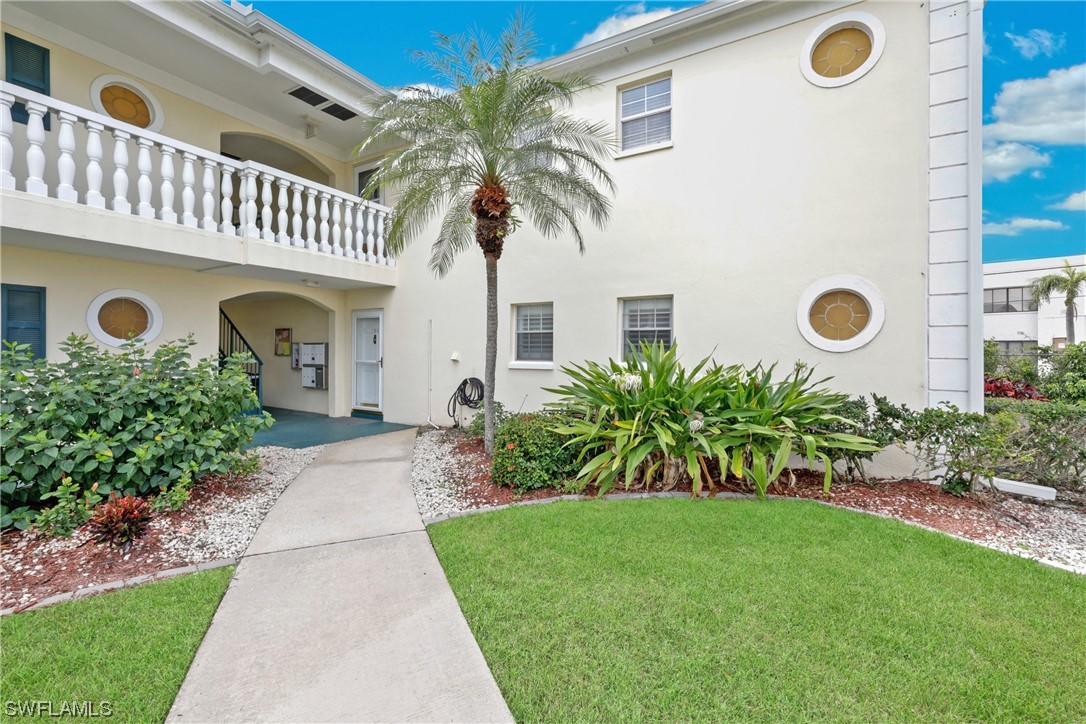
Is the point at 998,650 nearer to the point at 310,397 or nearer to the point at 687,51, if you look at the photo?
the point at 687,51

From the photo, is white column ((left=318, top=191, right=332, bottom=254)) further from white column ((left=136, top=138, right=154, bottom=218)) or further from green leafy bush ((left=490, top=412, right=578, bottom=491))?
green leafy bush ((left=490, top=412, right=578, bottom=491))

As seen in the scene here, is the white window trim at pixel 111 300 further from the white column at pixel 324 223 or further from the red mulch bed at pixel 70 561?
the red mulch bed at pixel 70 561

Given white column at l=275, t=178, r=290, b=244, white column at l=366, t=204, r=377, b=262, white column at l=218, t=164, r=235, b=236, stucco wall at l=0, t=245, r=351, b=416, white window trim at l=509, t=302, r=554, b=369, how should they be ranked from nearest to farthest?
stucco wall at l=0, t=245, r=351, b=416 < white column at l=218, t=164, r=235, b=236 < white column at l=275, t=178, r=290, b=244 < white window trim at l=509, t=302, r=554, b=369 < white column at l=366, t=204, r=377, b=262

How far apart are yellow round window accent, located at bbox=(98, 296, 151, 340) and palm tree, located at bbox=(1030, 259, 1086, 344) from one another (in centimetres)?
3462

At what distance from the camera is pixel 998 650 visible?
2.48m

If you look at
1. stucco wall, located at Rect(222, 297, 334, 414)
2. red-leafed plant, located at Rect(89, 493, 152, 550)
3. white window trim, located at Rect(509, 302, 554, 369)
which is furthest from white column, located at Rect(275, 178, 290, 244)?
red-leafed plant, located at Rect(89, 493, 152, 550)

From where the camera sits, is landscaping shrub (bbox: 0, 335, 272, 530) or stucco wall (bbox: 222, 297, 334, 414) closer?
landscaping shrub (bbox: 0, 335, 272, 530)

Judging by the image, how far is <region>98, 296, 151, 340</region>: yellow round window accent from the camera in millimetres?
7070

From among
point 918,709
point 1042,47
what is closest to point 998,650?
point 918,709

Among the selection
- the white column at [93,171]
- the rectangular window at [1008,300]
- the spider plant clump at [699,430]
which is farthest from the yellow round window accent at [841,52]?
the rectangular window at [1008,300]

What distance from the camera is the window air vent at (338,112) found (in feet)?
29.2

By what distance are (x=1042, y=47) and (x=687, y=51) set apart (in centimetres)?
737

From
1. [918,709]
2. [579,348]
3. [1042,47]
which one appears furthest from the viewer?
[1042,47]

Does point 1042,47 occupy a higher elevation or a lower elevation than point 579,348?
higher
